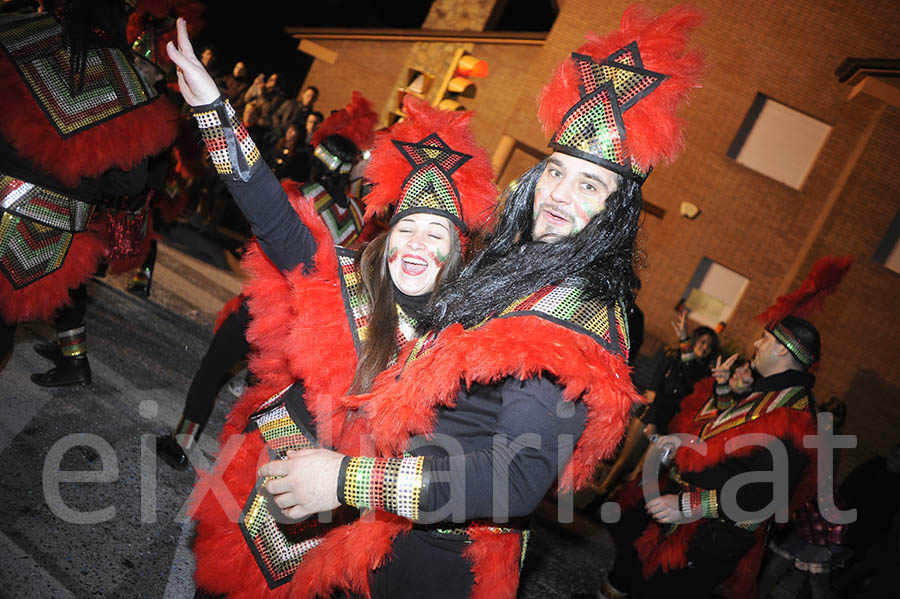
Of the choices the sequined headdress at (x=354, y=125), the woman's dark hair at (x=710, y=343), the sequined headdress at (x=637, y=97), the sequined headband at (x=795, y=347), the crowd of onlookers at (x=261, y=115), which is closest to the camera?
the sequined headdress at (x=637, y=97)

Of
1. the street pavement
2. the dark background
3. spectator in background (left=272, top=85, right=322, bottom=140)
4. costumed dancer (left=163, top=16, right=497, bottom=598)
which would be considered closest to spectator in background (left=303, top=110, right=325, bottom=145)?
spectator in background (left=272, top=85, right=322, bottom=140)

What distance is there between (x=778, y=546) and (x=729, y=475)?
2.76m

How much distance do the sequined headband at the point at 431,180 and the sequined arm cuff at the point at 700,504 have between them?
206cm

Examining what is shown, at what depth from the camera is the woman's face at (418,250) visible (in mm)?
2109

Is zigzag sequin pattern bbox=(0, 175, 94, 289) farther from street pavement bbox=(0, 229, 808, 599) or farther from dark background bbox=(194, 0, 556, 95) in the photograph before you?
dark background bbox=(194, 0, 556, 95)

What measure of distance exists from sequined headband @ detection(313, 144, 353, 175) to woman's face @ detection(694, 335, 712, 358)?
→ 3.81 metres

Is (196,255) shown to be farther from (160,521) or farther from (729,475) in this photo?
(729,475)

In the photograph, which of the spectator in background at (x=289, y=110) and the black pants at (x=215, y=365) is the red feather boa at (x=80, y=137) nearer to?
the black pants at (x=215, y=365)

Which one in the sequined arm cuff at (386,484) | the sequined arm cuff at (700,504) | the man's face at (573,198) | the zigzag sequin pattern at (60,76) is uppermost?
the man's face at (573,198)

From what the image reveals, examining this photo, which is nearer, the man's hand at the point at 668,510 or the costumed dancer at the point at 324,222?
the man's hand at the point at 668,510

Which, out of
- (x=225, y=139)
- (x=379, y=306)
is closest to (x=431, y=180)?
(x=379, y=306)

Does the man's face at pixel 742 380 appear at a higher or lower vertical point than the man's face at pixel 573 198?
lower

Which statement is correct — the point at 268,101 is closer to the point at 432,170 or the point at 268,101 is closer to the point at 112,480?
the point at 112,480

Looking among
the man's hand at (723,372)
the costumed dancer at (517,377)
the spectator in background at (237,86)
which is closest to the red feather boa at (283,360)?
the costumed dancer at (517,377)
